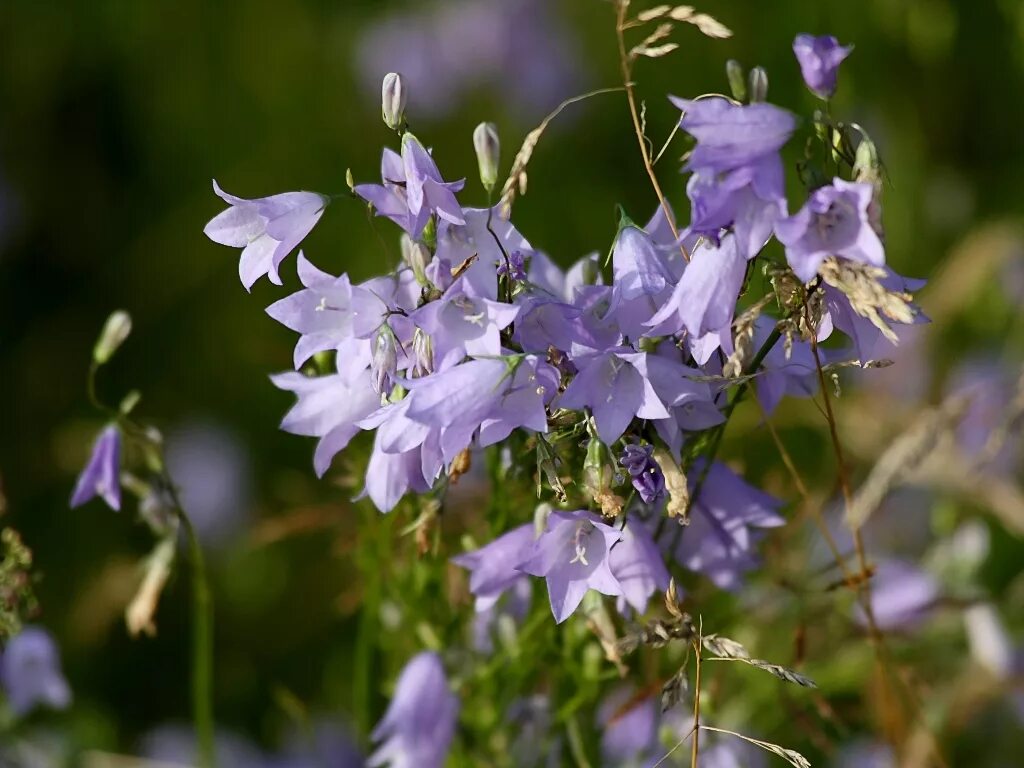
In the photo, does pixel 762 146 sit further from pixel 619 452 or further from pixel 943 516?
pixel 943 516

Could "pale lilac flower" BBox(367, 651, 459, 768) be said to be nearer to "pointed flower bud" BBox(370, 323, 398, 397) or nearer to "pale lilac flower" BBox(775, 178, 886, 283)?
"pointed flower bud" BBox(370, 323, 398, 397)

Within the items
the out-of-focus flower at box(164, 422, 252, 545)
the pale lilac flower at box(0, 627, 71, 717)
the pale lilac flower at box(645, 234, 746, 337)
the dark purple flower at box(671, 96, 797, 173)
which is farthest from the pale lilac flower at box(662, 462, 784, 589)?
the out-of-focus flower at box(164, 422, 252, 545)

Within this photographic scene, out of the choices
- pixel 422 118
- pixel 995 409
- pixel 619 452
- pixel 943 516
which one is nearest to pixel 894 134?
pixel 995 409

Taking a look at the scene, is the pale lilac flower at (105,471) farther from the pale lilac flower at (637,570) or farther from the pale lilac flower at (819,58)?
the pale lilac flower at (819,58)

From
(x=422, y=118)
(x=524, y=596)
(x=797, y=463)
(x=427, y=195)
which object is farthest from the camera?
(x=422, y=118)

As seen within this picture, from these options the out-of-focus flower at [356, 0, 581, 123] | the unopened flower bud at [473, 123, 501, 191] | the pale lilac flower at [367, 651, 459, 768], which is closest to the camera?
the unopened flower bud at [473, 123, 501, 191]

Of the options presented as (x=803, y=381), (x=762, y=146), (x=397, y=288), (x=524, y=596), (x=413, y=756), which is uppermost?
(x=762, y=146)

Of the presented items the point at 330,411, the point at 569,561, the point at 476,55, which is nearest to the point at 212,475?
the point at 476,55
